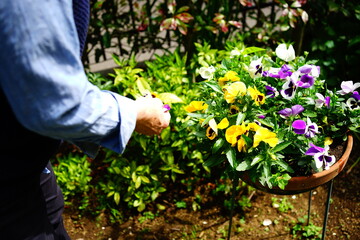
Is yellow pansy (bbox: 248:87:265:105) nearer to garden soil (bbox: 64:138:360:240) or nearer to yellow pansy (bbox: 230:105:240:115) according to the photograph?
yellow pansy (bbox: 230:105:240:115)

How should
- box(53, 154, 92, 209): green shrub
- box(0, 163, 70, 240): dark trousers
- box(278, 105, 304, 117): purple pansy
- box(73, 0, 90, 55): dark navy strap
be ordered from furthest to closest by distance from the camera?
box(53, 154, 92, 209): green shrub, box(278, 105, 304, 117): purple pansy, box(0, 163, 70, 240): dark trousers, box(73, 0, 90, 55): dark navy strap

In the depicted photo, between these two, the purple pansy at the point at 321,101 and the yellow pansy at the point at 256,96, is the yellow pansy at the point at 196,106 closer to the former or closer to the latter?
the yellow pansy at the point at 256,96

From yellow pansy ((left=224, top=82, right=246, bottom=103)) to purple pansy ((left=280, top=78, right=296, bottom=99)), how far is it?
0.57 feet

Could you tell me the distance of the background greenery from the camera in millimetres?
2455

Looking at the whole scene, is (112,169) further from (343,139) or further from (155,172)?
(343,139)

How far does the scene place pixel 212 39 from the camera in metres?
2.98

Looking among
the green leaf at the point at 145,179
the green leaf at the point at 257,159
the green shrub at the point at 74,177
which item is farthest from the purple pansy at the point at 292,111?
the green shrub at the point at 74,177

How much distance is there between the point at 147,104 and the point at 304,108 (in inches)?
32.1

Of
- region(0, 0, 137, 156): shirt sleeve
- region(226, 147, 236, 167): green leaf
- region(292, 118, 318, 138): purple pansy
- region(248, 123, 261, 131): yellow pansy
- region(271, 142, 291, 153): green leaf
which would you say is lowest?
region(226, 147, 236, 167): green leaf

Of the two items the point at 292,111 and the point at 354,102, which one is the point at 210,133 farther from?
the point at 354,102

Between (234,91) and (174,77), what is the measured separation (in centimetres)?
92

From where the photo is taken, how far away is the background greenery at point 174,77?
2.46m

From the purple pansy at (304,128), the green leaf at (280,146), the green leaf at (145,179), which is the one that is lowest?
the green leaf at (145,179)

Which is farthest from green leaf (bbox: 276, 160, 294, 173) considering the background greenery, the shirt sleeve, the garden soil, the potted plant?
the garden soil
